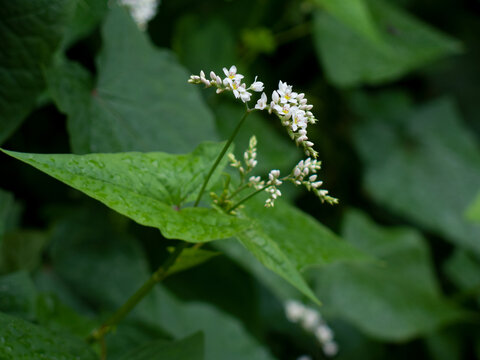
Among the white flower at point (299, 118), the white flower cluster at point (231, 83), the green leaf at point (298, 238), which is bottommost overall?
the green leaf at point (298, 238)

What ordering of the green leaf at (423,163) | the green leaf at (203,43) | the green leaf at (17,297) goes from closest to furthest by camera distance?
1. the green leaf at (17,297)
2. the green leaf at (203,43)
3. the green leaf at (423,163)

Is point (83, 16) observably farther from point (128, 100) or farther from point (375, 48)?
point (375, 48)

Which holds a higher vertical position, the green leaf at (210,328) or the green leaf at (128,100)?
the green leaf at (128,100)

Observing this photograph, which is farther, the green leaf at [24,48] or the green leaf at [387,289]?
the green leaf at [387,289]

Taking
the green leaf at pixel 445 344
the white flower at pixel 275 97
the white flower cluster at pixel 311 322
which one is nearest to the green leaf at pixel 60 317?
the white flower at pixel 275 97

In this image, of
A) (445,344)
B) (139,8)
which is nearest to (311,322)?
(445,344)

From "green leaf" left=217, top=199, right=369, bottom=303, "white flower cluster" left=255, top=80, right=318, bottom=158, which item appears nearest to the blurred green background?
"green leaf" left=217, top=199, right=369, bottom=303

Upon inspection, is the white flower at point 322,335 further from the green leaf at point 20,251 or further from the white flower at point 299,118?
the white flower at point 299,118
